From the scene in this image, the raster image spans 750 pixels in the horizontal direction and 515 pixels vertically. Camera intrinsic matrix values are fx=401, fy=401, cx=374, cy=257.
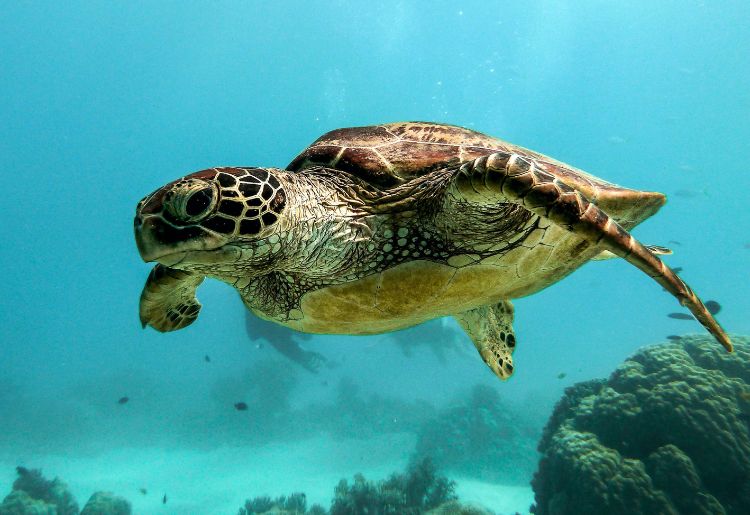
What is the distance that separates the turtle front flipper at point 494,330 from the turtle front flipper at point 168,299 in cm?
272

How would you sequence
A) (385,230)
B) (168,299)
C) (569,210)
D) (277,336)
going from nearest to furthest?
(569,210) < (385,230) < (168,299) < (277,336)

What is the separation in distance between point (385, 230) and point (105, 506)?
17666 mm

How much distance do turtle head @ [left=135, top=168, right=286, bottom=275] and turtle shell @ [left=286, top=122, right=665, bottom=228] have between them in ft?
2.38

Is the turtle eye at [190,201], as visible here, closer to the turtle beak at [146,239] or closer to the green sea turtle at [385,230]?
the green sea turtle at [385,230]

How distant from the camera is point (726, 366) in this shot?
970 centimetres

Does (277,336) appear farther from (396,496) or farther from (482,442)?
(482,442)

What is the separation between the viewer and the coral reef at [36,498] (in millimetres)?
14158

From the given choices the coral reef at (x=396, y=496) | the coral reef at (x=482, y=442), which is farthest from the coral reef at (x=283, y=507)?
the coral reef at (x=482, y=442)

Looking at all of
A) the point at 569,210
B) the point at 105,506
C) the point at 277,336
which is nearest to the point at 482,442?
the point at 277,336

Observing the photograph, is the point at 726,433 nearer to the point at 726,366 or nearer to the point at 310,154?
the point at 726,366

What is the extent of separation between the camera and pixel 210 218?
2010mm

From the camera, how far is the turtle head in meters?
1.96

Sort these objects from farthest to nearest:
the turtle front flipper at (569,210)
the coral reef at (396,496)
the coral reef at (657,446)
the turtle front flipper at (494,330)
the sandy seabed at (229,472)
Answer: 1. the sandy seabed at (229,472)
2. the coral reef at (396,496)
3. the coral reef at (657,446)
4. the turtle front flipper at (494,330)
5. the turtle front flipper at (569,210)

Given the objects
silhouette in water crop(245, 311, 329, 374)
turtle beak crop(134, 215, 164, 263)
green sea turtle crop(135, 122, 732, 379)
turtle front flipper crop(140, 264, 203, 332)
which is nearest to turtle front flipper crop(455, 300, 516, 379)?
green sea turtle crop(135, 122, 732, 379)
